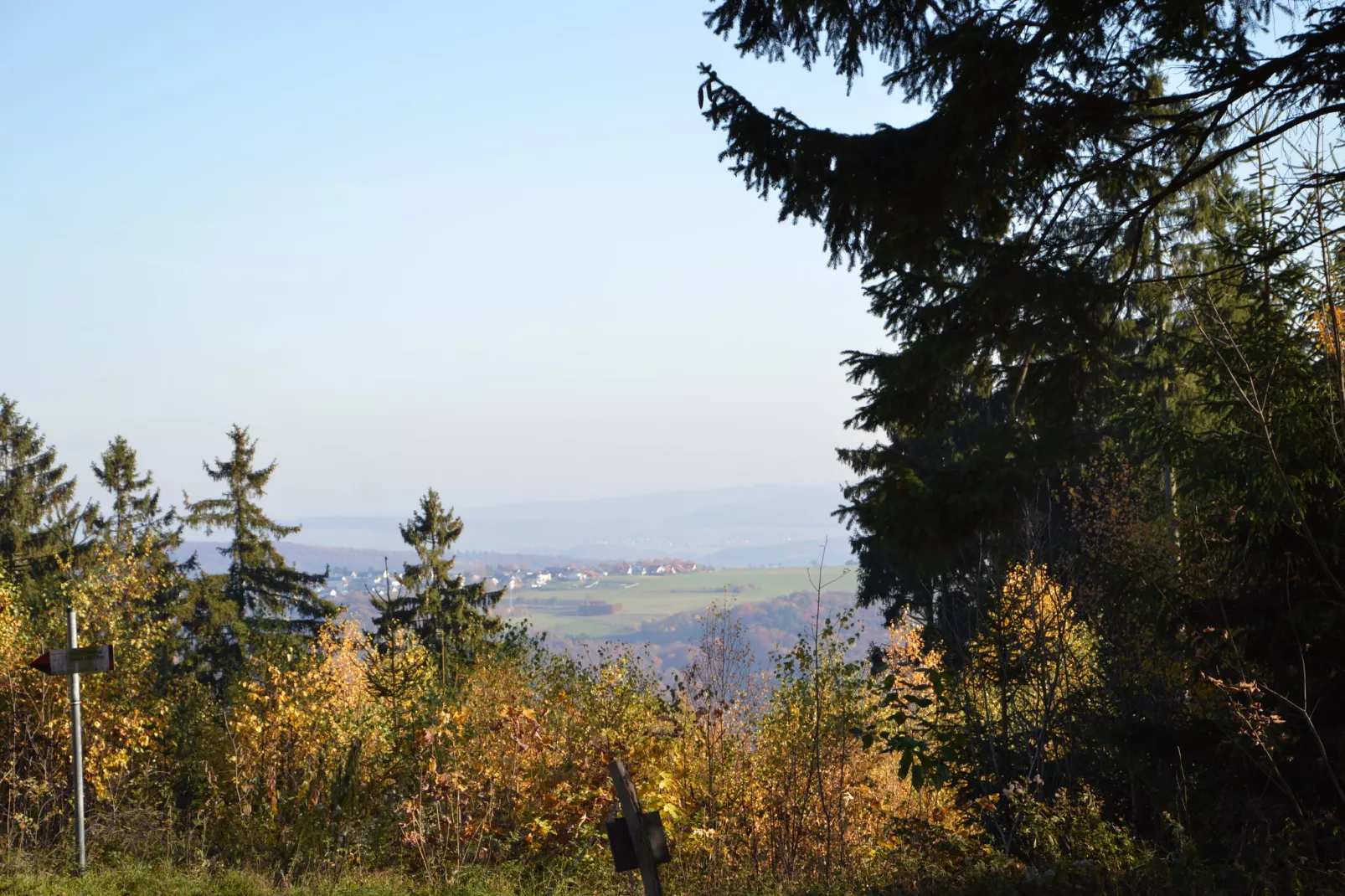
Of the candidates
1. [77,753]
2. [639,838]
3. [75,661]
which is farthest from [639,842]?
[75,661]

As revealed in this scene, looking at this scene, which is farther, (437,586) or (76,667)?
(437,586)

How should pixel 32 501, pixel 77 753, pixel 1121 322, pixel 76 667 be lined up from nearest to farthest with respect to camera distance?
pixel 1121 322 < pixel 77 753 < pixel 76 667 < pixel 32 501

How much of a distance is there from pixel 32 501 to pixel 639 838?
112 ft

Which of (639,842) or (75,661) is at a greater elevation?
(75,661)

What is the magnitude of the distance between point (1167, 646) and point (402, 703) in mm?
6998

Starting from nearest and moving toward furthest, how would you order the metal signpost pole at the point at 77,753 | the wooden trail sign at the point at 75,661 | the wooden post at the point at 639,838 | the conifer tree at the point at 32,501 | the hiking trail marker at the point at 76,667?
the wooden post at the point at 639,838
the metal signpost pole at the point at 77,753
the hiking trail marker at the point at 76,667
the wooden trail sign at the point at 75,661
the conifer tree at the point at 32,501

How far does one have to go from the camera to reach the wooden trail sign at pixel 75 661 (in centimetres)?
836

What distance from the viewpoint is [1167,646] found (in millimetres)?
6680

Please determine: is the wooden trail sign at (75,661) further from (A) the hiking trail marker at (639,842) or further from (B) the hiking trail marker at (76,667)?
(A) the hiking trail marker at (639,842)

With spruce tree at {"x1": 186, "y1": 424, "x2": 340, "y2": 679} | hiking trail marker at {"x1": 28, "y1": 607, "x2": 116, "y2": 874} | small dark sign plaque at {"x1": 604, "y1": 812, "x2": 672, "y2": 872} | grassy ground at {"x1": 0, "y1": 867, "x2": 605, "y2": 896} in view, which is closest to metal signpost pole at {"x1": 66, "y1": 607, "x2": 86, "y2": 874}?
hiking trail marker at {"x1": 28, "y1": 607, "x2": 116, "y2": 874}

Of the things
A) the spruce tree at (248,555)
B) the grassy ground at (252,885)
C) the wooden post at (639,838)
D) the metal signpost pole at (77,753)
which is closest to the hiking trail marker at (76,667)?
the metal signpost pole at (77,753)

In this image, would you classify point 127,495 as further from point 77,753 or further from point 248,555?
point 77,753

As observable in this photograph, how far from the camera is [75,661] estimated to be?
8.41 m

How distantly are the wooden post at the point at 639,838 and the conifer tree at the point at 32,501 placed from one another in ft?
104
